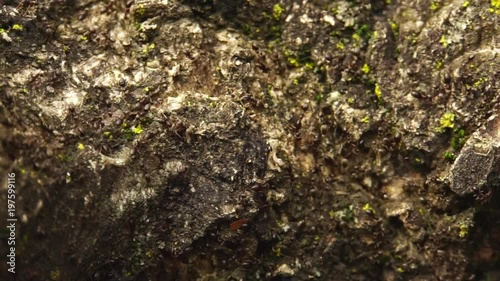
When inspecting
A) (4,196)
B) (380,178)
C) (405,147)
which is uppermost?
(405,147)

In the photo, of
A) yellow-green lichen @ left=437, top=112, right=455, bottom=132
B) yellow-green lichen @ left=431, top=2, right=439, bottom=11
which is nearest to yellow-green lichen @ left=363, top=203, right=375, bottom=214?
yellow-green lichen @ left=437, top=112, right=455, bottom=132

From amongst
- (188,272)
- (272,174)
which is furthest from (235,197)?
(188,272)

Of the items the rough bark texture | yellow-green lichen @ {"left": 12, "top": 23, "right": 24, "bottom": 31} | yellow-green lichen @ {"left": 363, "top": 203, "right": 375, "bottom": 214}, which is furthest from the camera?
yellow-green lichen @ {"left": 363, "top": 203, "right": 375, "bottom": 214}

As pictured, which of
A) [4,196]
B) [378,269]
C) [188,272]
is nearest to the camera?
[4,196]

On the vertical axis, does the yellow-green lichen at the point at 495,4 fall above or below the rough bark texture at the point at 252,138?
above

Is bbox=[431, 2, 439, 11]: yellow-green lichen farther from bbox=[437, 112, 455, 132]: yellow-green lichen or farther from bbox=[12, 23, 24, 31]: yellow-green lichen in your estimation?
bbox=[12, 23, 24, 31]: yellow-green lichen

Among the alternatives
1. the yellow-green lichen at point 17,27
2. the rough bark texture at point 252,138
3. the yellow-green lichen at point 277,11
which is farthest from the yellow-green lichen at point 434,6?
the yellow-green lichen at point 17,27

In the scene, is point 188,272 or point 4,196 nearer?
point 4,196

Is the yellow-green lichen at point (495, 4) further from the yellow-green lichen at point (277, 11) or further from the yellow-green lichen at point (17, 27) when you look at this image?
the yellow-green lichen at point (17, 27)

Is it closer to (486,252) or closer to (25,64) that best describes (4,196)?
(25,64)
